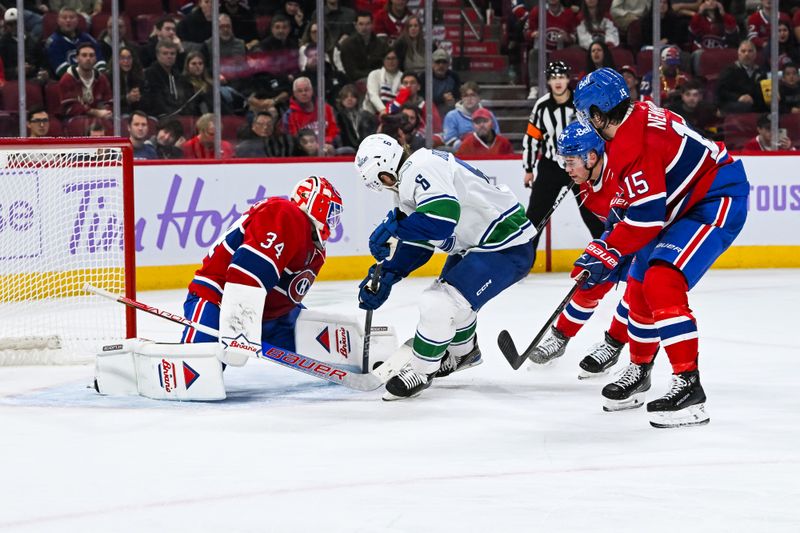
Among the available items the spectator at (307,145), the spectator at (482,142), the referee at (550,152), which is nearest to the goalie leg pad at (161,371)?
the referee at (550,152)

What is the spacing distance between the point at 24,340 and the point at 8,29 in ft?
8.78

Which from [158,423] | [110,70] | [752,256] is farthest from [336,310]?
[752,256]

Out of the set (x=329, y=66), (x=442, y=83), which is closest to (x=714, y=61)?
(x=442, y=83)

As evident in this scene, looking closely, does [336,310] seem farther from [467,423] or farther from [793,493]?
[793,493]

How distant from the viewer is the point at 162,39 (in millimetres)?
7180

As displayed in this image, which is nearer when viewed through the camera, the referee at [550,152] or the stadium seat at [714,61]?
the referee at [550,152]

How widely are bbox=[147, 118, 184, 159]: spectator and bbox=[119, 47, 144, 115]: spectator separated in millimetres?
185

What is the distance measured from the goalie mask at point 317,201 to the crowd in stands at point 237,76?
3.24 metres

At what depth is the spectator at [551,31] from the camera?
7930 millimetres

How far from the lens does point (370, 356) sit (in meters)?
4.36

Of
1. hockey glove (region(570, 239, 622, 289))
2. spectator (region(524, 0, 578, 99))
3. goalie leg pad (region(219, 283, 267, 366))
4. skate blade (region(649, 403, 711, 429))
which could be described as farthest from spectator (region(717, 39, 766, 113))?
goalie leg pad (region(219, 283, 267, 366))

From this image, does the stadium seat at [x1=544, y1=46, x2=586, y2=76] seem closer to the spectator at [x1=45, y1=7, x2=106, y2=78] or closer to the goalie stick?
the spectator at [x1=45, y1=7, x2=106, y2=78]

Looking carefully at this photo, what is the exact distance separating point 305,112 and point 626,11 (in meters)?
2.15

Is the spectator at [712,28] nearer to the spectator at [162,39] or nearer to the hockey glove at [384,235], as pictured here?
the spectator at [162,39]
